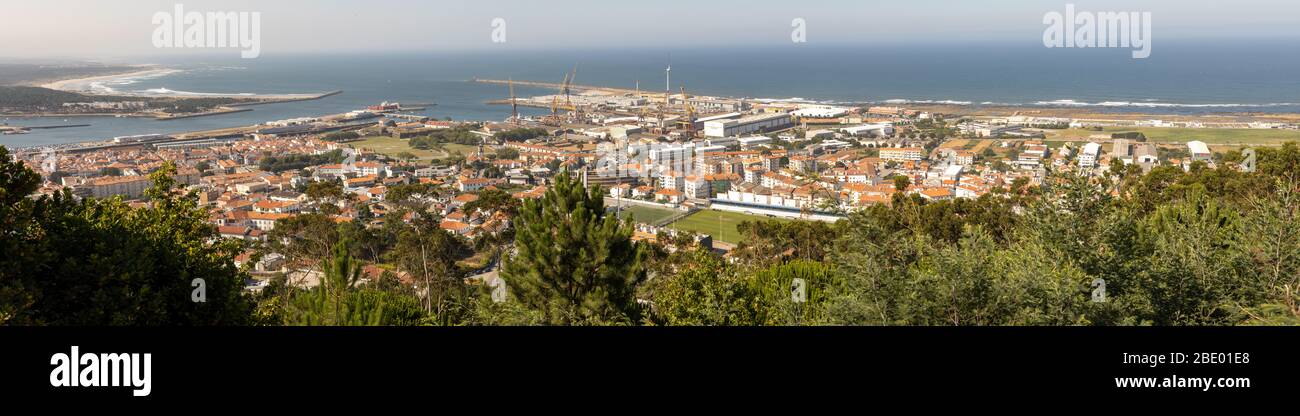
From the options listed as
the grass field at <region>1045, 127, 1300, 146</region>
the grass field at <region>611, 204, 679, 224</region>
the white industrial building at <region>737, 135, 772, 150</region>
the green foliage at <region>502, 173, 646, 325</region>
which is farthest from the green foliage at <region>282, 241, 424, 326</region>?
the grass field at <region>1045, 127, 1300, 146</region>

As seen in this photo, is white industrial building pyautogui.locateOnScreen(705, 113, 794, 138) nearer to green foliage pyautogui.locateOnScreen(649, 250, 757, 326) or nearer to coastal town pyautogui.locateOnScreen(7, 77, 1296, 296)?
coastal town pyautogui.locateOnScreen(7, 77, 1296, 296)

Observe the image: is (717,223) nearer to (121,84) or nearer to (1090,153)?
(1090,153)

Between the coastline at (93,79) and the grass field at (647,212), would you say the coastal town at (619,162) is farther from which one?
the coastline at (93,79)

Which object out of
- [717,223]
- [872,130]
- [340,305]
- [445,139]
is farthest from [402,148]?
[340,305]

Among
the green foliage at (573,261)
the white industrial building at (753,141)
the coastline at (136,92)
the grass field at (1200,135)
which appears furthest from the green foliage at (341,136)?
the green foliage at (573,261)
